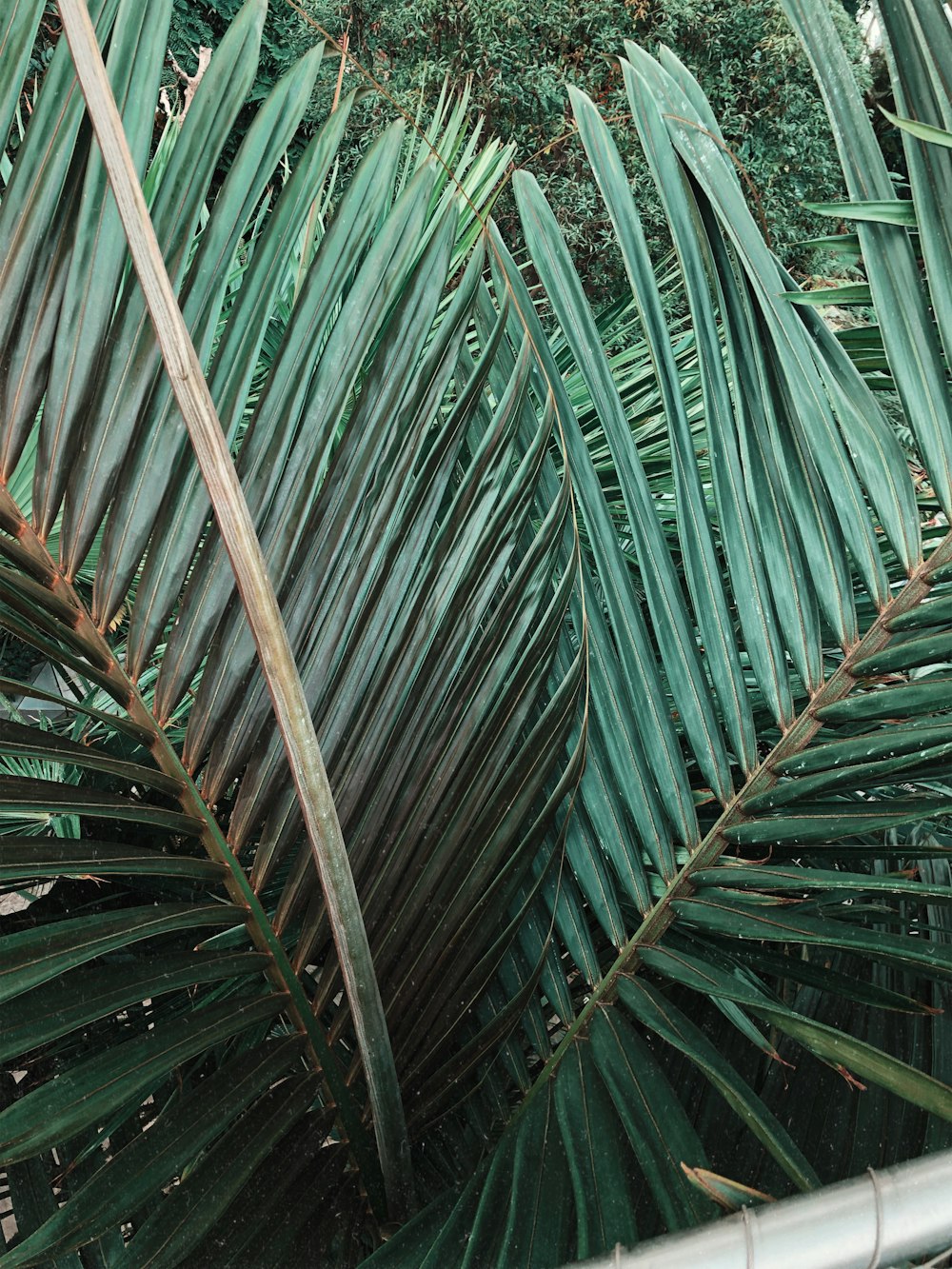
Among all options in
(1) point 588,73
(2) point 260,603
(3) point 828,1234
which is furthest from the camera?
(1) point 588,73

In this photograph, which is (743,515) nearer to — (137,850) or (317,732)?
(317,732)

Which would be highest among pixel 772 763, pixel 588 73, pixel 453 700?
pixel 588 73

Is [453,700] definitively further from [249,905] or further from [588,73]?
[588,73]

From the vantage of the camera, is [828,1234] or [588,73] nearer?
[828,1234]

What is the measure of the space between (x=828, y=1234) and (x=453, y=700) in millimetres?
416

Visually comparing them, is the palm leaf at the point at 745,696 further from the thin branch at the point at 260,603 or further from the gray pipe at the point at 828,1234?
the gray pipe at the point at 828,1234

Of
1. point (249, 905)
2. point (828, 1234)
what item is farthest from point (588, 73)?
point (828, 1234)

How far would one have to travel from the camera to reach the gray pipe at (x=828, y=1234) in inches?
9.0

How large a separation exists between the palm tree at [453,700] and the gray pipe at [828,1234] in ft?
0.59

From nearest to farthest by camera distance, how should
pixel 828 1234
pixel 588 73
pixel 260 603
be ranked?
pixel 828 1234, pixel 260 603, pixel 588 73

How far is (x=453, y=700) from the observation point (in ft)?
2.03

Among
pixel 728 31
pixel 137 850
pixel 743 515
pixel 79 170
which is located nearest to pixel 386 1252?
pixel 137 850

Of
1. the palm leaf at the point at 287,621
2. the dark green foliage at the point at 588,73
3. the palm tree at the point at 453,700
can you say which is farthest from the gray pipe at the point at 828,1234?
the dark green foliage at the point at 588,73

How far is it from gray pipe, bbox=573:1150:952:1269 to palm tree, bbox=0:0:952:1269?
0.18 m
